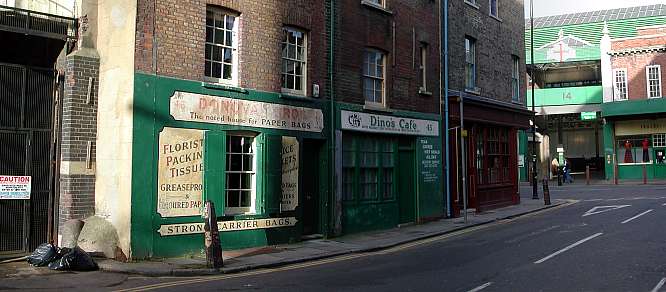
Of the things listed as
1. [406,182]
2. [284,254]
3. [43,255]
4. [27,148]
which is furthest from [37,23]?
[406,182]

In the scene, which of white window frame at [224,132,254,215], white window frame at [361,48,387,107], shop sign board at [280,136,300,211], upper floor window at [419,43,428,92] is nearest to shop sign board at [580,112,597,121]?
upper floor window at [419,43,428,92]

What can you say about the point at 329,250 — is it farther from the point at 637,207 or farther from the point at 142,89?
A: the point at 637,207

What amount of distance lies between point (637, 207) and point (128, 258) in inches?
703

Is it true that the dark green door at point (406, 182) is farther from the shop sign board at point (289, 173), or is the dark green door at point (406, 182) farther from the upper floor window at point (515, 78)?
the upper floor window at point (515, 78)

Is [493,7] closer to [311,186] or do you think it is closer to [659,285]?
[311,186]

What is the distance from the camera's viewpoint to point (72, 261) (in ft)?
34.4

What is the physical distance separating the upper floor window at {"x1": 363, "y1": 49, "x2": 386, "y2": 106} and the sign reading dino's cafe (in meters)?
2.37

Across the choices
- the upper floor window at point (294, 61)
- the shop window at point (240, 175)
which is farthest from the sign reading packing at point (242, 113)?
the upper floor window at point (294, 61)

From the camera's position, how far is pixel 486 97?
23562mm

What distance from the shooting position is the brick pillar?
11.9m

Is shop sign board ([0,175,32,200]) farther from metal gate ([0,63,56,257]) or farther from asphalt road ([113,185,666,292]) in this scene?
asphalt road ([113,185,666,292])

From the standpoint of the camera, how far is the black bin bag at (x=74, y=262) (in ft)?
34.3

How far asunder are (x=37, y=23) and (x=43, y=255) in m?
4.79

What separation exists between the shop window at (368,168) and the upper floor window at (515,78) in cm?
1060
